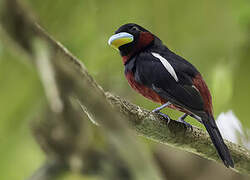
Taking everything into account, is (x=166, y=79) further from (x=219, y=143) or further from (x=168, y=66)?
(x=219, y=143)

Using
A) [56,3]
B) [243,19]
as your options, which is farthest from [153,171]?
[243,19]

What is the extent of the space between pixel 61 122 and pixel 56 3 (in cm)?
72

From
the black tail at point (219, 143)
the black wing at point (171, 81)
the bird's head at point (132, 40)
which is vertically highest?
the bird's head at point (132, 40)

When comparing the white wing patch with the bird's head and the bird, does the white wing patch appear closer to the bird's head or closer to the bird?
the bird

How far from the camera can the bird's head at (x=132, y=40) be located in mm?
1631

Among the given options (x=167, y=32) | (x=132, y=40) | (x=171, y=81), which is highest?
(x=167, y=32)

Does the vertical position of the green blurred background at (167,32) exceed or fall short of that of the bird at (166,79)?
it exceeds it

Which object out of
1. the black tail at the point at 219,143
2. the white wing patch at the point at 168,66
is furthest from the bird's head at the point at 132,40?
the black tail at the point at 219,143

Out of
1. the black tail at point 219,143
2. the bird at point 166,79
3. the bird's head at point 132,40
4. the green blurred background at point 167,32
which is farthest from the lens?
the bird's head at point 132,40

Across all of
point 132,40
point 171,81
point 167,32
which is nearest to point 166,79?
point 171,81

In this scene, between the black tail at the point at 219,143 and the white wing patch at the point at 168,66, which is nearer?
the black tail at the point at 219,143

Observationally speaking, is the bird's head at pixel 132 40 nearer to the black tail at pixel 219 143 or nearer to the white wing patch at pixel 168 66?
the white wing patch at pixel 168 66

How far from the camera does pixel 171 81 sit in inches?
59.9

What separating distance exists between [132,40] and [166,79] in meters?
0.32
